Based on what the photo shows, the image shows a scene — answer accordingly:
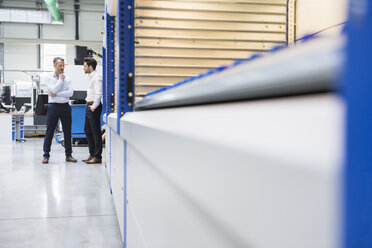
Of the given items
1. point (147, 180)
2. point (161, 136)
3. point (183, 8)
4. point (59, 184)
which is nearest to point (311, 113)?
point (161, 136)

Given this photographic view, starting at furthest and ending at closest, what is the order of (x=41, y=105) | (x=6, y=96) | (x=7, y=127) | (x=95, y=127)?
(x=6, y=96)
(x=7, y=127)
(x=41, y=105)
(x=95, y=127)

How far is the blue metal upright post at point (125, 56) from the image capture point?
1.53 metres

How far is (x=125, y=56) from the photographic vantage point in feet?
5.17

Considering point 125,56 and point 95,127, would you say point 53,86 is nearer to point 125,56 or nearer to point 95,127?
point 95,127

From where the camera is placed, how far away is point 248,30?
197 centimetres

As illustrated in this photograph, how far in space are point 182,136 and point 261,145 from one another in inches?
8.9

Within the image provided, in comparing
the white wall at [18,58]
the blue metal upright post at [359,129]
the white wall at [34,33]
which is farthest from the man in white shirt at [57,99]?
the white wall at [18,58]

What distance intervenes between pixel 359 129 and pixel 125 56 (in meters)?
1.49

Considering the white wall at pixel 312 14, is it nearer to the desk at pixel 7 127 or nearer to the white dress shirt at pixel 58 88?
the white dress shirt at pixel 58 88

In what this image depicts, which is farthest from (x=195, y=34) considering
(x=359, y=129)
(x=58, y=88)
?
(x=58, y=88)

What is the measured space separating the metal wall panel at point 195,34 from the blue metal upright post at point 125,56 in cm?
11

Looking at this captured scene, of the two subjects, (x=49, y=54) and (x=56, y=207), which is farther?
(x=49, y=54)

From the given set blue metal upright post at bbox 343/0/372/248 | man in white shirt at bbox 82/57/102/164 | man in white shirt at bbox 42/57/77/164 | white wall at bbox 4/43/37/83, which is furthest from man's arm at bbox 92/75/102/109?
white wall at bbox 4/43/37/83

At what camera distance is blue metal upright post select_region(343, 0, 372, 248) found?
16 centimetres
